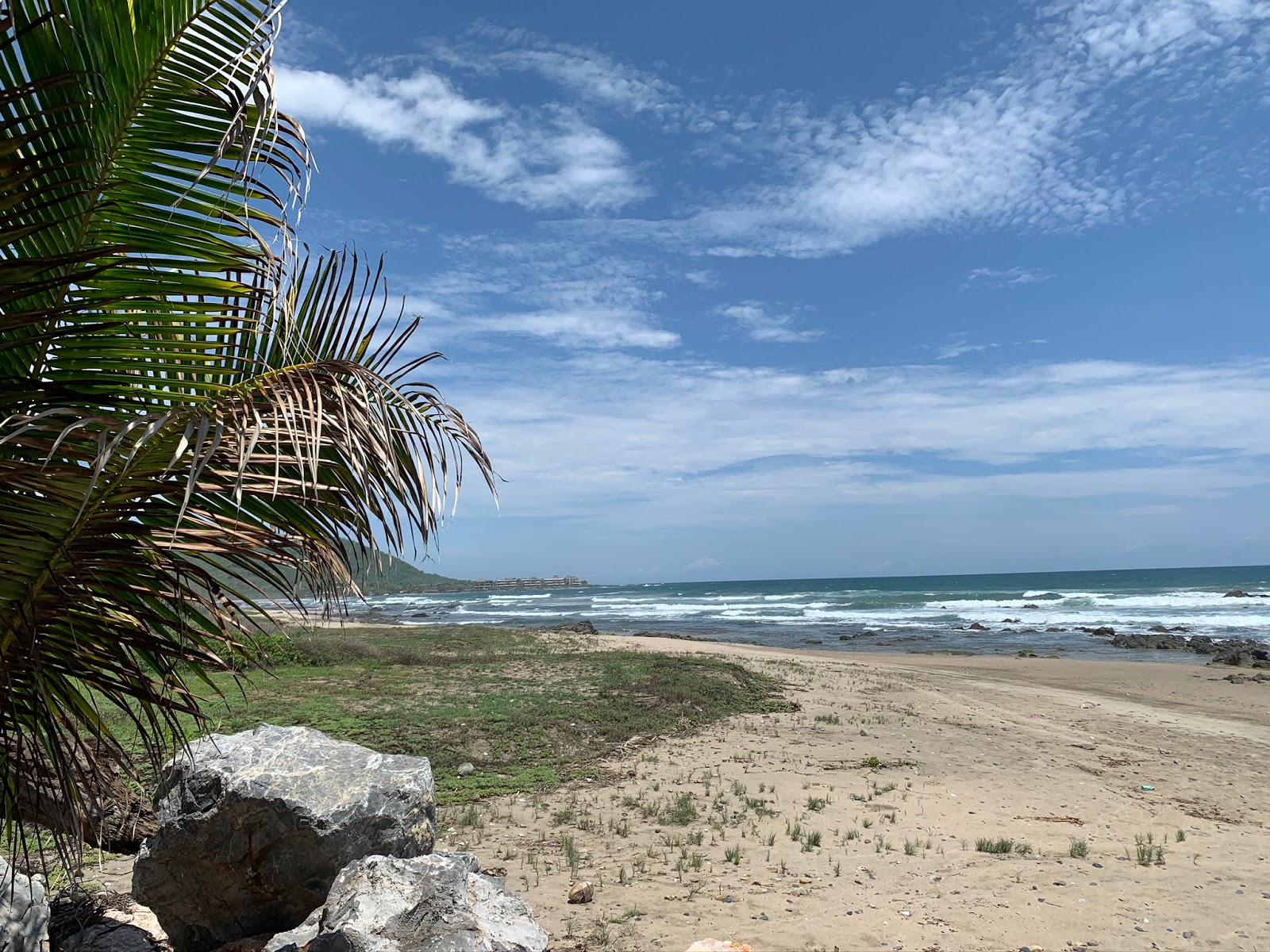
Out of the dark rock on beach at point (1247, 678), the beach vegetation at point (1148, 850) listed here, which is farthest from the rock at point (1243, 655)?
the beach vegetation at point (1148, 850)

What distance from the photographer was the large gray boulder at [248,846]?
490 cm

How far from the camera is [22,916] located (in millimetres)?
3861

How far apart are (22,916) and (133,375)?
3302 mm

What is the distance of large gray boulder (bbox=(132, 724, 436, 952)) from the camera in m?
4.90

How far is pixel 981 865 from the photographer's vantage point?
6.87 m

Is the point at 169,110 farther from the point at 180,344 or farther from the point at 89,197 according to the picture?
the point at 180,344

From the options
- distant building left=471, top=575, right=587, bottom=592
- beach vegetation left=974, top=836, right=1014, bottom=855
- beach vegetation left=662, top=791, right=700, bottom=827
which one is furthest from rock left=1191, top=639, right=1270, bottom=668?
distant building left=471, top=575, right=587, bottom=592

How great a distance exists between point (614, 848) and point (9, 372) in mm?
6313

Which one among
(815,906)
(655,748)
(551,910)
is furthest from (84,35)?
(655,748)

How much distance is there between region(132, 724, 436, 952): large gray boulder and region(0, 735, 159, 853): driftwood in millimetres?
319

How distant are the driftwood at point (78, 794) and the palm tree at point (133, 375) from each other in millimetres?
42

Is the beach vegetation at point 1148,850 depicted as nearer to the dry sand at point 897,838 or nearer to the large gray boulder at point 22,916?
the dry sand at point 897,838

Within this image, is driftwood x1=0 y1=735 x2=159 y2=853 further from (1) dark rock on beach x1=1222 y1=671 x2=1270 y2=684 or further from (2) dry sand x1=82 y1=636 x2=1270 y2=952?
(1) dark rock on beach x1=1222 y1=671 x2=1270 y2=684

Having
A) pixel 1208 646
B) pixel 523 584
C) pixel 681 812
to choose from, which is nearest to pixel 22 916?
pixel 681 812
